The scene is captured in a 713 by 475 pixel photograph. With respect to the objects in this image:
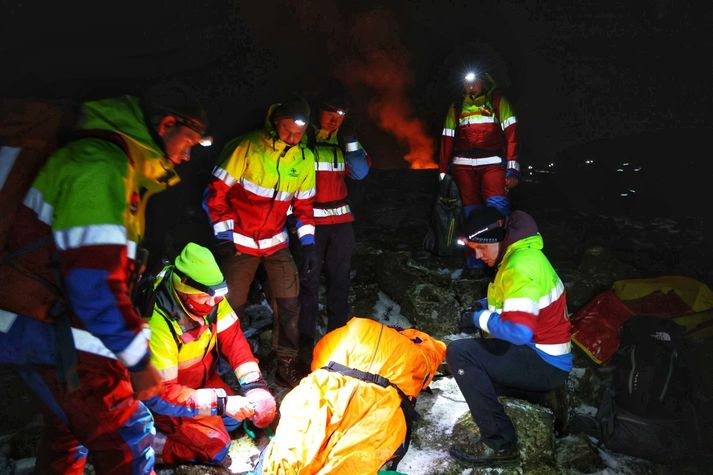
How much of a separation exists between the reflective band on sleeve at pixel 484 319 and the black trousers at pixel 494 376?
0.23 metres

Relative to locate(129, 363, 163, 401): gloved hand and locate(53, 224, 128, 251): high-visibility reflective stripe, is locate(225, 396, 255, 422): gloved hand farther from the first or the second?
locate(53, 224, 128, 251): high-visibility reflective stripe

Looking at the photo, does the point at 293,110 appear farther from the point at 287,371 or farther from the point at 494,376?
the point at 494,376

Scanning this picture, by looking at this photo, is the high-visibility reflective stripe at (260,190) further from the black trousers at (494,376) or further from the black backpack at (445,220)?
the black backpack at (445,220)

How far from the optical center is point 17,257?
1938 mm

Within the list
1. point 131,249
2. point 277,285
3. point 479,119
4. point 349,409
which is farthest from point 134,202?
point 479,119

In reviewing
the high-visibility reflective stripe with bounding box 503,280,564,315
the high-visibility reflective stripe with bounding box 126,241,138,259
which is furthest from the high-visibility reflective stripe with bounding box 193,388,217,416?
the high-visibility reflective stripe with bounding box 503,280,564,315

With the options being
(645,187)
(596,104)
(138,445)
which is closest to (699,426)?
(138,445)

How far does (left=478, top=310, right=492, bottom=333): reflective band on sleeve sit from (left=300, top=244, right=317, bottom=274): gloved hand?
1821 mm

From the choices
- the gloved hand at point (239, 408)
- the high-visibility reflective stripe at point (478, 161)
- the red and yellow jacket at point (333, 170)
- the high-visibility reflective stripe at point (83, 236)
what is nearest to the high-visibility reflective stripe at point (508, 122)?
the high-visibility reflective stripe at point (478, 161)

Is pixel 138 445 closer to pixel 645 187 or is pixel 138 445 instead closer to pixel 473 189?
pixel 473 189

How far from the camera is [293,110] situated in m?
3.62

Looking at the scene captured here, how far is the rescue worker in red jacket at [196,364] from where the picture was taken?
288cm

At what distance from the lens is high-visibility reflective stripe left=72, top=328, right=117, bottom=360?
2055 mm

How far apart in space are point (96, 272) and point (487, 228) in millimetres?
2709
